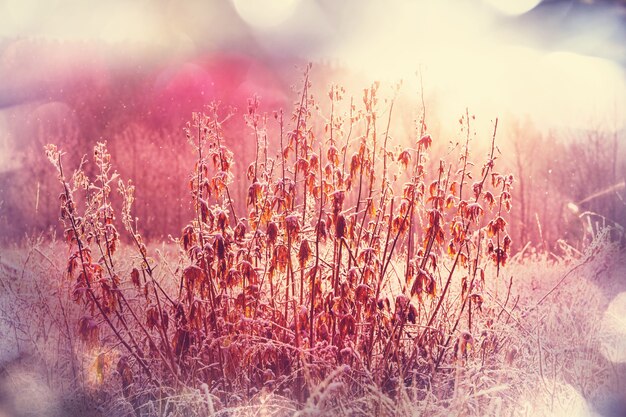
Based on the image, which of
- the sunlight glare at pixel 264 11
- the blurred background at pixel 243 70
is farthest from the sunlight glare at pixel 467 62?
the sunlight glare at pixel 264 11

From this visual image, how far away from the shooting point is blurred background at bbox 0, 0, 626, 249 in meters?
3.49

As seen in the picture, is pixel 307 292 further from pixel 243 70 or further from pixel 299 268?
pixel 243 70

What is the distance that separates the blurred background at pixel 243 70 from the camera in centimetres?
349

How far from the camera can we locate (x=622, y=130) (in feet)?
14.3

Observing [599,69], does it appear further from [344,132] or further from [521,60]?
[344,132]

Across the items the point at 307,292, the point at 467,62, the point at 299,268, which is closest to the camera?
the point at 299,268

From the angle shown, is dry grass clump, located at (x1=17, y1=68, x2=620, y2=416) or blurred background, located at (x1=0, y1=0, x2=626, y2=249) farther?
blurred background, located at (x1=0, y1=0, x2=626, y2=249)

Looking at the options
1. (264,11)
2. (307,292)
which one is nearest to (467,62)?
(264,11)

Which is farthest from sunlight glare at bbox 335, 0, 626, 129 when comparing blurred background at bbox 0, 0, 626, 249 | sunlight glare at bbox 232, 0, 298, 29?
sunlight glare at bbox 232, 0, 298, 29

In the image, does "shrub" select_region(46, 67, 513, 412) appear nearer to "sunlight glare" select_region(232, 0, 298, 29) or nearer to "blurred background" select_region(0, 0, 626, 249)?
"blurred background" select_region(0, 0, 626, 249)

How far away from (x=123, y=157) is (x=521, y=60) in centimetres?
358

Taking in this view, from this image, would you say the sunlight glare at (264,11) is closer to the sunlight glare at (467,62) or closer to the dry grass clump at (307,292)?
the sunlight glare at (467,62)

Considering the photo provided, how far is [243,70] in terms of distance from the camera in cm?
371

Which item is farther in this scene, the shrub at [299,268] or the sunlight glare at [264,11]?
the sunlight glare at [264,11]
